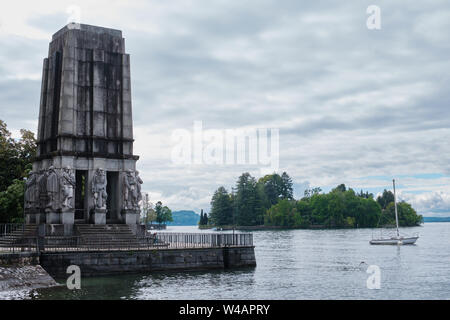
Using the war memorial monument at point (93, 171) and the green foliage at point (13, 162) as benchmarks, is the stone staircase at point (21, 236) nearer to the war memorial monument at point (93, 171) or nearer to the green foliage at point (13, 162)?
the war memorial monument at point (93, 171)

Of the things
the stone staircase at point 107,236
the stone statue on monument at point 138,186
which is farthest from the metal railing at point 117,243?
the stone statue on monument at point 138,186

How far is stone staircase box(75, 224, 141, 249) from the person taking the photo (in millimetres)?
40031

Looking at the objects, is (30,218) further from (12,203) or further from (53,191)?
(12,203)

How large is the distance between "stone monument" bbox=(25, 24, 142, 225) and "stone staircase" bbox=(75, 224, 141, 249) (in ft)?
2.78

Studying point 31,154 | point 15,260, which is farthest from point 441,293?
point 31,154

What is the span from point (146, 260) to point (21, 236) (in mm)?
10771

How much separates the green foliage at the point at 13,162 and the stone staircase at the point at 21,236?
11.3 m

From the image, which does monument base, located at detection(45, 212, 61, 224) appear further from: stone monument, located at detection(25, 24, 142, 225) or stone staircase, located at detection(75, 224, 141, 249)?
stone staircase, located at detection(75, 224, 141, 249)

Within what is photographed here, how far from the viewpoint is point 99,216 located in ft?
143

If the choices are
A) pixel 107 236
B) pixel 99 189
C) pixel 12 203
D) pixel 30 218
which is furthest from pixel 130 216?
pixel 12 203

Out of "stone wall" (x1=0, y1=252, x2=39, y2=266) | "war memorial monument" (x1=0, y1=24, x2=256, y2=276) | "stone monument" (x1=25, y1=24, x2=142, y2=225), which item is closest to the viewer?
"stone wall" (x1=0, y1=252, x2=39, y2=266)

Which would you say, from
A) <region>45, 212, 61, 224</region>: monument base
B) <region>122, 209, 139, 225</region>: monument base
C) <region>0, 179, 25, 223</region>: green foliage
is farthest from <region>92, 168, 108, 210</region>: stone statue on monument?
<region>0, 179, 25, 223</region>: green foliage

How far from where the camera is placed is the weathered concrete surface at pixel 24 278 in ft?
99.8
